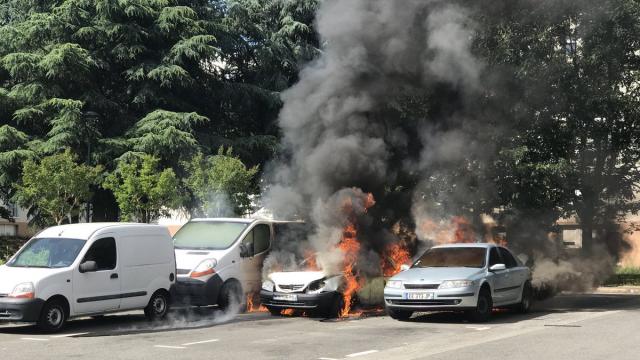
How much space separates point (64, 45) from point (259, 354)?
22.3 metres

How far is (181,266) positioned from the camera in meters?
15.7

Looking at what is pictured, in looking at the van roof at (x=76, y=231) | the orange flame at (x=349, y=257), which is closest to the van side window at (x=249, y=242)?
the orange flame at (x=349, y=257)

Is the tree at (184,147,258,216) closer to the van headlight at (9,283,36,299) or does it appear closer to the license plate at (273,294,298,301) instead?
the license plate at (273,294,298,301)

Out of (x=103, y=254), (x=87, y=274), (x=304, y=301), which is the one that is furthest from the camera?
(x=304, y=301)

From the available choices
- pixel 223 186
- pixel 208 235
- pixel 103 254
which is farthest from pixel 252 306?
pixel 223 186

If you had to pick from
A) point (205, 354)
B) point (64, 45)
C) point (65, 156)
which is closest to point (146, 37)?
point (64, 45)

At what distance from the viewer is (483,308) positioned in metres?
14.8

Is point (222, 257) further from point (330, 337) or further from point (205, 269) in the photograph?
point (330, 337)

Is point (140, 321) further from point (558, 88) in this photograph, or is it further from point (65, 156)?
point (558, 88)

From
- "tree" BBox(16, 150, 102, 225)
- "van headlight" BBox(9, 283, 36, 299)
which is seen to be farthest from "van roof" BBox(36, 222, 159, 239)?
"tree" BBox(16, 150, 102, 225)

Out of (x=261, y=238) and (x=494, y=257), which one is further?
(x=261, y=238)

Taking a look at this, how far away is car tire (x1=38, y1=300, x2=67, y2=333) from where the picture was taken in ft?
41.1

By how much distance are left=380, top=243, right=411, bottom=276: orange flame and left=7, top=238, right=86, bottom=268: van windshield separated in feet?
21.3

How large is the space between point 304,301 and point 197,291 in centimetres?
203
